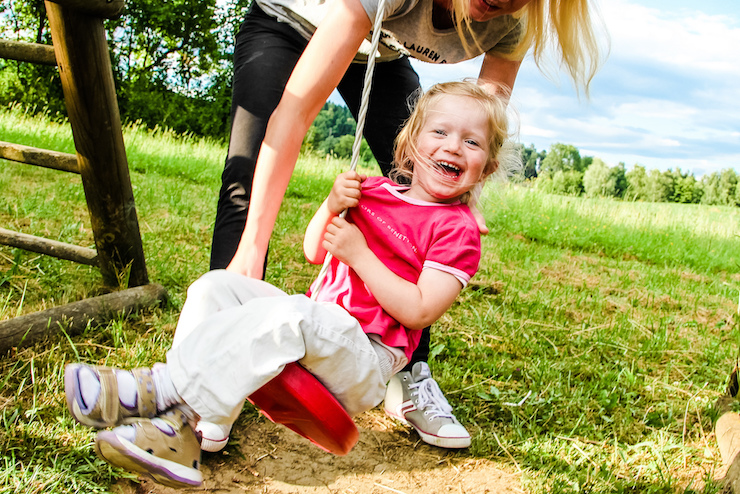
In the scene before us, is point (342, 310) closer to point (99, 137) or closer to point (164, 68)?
point (99, 137)

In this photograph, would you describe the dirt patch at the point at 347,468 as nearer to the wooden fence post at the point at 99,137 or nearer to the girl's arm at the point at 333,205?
the girl's arm at the point at 333,205

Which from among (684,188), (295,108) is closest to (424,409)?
(295,108)


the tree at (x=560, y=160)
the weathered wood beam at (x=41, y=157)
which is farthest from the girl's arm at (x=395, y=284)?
the tree at (x=560, y=160)

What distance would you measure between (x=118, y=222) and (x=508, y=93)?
1950 millimetres

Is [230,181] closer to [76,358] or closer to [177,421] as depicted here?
[177,421]

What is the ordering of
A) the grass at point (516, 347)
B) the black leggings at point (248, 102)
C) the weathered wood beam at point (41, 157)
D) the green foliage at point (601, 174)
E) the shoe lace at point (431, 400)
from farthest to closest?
1. the green foliage at point (601, 174)
2. the weathered wood beam at point (41, 157)
3. the shoe lace at point (431, 400)
4. the grass at point (516, 347)
5. the black leggings at point (248, 102)

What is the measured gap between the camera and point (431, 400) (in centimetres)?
240

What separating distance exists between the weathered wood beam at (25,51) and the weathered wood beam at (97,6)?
359 millimetres

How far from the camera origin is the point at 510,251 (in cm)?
550

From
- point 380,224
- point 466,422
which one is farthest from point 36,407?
point 466,422

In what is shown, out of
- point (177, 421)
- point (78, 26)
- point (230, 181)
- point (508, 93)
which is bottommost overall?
point (177, 421)

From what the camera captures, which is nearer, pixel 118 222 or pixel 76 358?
pixel 76 358

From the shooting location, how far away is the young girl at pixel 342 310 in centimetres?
128

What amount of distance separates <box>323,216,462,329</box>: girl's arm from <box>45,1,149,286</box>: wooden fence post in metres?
1.56
